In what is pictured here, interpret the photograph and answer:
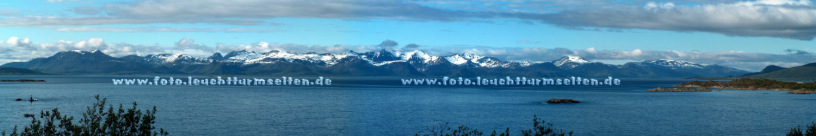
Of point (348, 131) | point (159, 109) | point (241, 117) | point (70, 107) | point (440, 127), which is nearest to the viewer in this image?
point (348, 131)

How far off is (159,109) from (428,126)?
50.6 meters

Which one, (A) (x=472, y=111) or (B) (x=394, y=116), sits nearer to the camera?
(B) (x=394, y=116)

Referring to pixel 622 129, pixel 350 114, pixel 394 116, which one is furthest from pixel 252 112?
pixel 622 129

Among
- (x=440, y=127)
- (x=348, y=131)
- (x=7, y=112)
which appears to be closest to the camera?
(x=348, y=131)

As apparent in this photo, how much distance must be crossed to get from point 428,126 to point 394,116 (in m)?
15.0

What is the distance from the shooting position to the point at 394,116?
303ft

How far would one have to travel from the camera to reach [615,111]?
10631 centimetres

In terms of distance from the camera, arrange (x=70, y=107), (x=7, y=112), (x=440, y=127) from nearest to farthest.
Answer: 1. (x=440, y=127)
2. (x=7, y=112)
3. (x=70, y=107)

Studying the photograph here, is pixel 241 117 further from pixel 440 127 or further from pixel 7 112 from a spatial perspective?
pixel 7 112

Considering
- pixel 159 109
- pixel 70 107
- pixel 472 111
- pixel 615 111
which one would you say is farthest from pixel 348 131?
pixel 70 107

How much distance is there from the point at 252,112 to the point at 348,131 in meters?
32.0

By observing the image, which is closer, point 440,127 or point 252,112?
point 440,127

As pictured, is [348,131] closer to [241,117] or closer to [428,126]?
[428,126]

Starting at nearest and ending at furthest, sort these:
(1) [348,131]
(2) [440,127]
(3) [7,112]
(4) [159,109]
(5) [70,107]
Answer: (1) [348,131], (2) [440,127], (3) [7,112], (4) [159,109], (5) [70,107]
